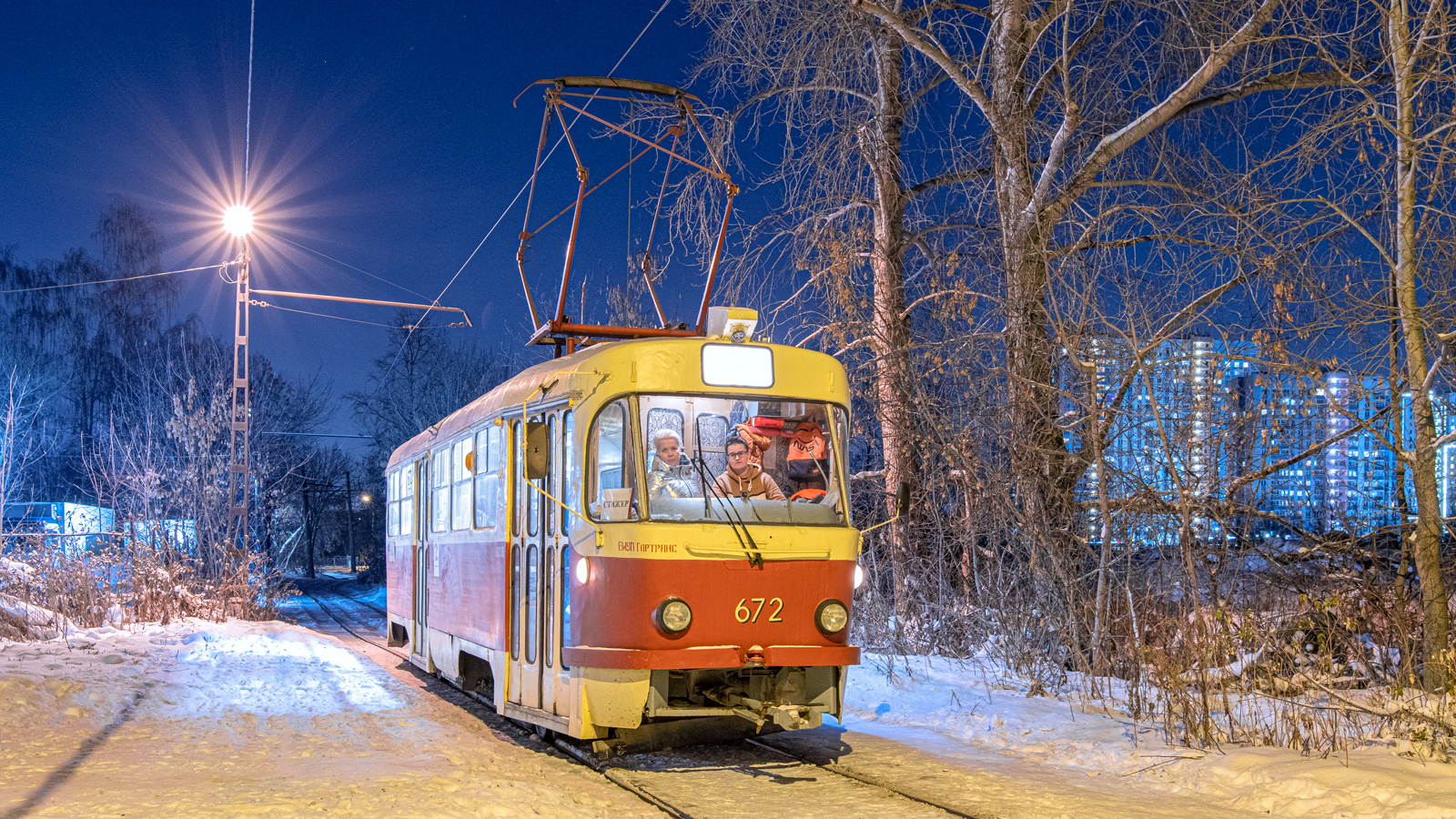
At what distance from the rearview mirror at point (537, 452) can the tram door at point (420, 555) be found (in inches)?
218

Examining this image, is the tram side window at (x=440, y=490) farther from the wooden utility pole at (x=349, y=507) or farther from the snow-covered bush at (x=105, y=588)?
the wooden utility pole at (x=349, y=507)

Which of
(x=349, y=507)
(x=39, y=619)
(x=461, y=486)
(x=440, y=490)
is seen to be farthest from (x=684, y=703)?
(x=349, y=507)

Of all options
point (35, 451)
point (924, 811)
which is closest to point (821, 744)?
point (924, 811)

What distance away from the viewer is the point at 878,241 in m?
16.5

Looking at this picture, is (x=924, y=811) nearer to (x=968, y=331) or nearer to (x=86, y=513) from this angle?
(x=968, y=331)

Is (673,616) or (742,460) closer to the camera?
(673,616)

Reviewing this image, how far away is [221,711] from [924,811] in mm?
6689

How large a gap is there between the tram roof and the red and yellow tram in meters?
0.01

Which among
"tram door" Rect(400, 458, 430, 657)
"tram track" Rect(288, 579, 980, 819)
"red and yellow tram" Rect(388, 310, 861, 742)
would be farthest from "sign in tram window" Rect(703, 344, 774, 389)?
"tram door" Rect(400, 458, 430, 657)

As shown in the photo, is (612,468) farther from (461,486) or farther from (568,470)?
(461,486)

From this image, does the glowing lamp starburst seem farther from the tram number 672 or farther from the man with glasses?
the tram number 672

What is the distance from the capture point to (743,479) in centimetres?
809

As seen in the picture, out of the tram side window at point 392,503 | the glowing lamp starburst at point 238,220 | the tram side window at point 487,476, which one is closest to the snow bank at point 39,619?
the tram side window at point 392,503

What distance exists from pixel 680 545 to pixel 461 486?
438cm
